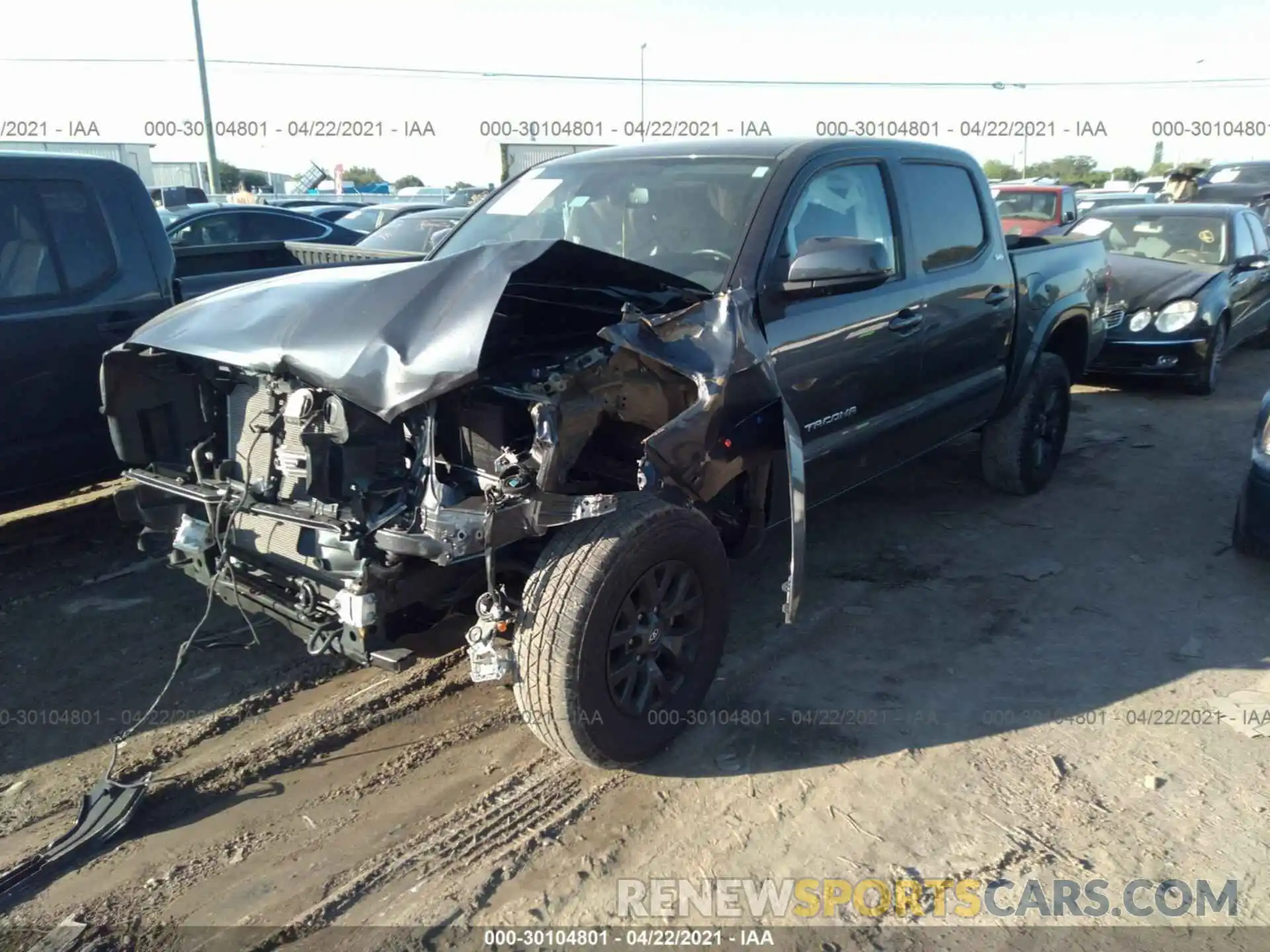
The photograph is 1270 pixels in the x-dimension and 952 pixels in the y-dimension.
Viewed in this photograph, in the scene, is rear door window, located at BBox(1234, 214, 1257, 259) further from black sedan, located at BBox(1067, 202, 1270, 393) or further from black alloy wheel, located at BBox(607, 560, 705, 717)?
black alloy wheel, located at BBox(607, 560, 705, 717)

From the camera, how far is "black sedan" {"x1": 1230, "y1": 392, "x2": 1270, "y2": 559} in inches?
177

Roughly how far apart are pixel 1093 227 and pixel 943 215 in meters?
6.48

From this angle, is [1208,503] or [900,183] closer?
[900,183]

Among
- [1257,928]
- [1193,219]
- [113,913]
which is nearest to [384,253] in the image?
[113,913]

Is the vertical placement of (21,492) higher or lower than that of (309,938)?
higher

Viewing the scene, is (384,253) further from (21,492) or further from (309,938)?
(309,938)

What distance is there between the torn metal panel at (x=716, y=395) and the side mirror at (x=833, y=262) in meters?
0.26

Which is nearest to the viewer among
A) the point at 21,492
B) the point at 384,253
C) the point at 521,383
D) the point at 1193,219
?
the point at 521,383

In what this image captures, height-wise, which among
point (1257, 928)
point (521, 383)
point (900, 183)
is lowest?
point (1257, 928)

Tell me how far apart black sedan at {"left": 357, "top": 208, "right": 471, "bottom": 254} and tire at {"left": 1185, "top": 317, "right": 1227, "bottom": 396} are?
7.09 meters

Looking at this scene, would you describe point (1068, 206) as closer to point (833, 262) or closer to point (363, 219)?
point (363, 219)

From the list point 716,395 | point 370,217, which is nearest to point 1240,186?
point 370,217

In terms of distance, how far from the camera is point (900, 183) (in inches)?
175

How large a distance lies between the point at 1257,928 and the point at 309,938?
251 centimetres
